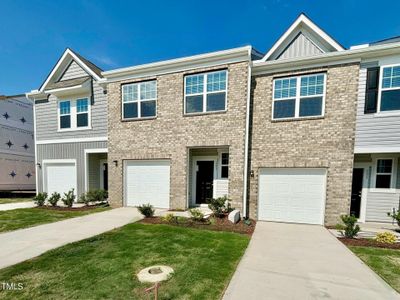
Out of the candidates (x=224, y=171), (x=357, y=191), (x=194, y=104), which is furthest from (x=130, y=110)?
(x=357, y=191)

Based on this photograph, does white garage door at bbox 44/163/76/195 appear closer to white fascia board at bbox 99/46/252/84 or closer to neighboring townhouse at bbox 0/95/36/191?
white fascia board at bbox 99/46/252/84

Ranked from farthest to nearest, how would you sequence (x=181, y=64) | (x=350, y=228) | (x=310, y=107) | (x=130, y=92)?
(x=130, y=92) < (x=181, y=64) < (x=310, y=107) < (x=350, y=228)

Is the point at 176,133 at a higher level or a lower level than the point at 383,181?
higher

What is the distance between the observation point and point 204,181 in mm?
9984

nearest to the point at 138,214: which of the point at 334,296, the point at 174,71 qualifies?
the point at 174,71

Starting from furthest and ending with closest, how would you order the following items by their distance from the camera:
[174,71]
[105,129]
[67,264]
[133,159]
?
[105,129]
[133,159]
[174,71]
[67,264]

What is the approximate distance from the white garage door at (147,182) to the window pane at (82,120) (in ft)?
12.0

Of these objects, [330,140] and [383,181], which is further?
Answer: [383,181]

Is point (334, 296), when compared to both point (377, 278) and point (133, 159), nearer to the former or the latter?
point (377, 278)

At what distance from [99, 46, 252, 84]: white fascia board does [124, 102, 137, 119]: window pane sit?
4.42ft

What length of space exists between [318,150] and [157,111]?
7053 mm

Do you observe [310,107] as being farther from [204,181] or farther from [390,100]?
[204,181]

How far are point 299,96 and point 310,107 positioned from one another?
0.60 metres

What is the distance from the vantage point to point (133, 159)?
33.4 ft
